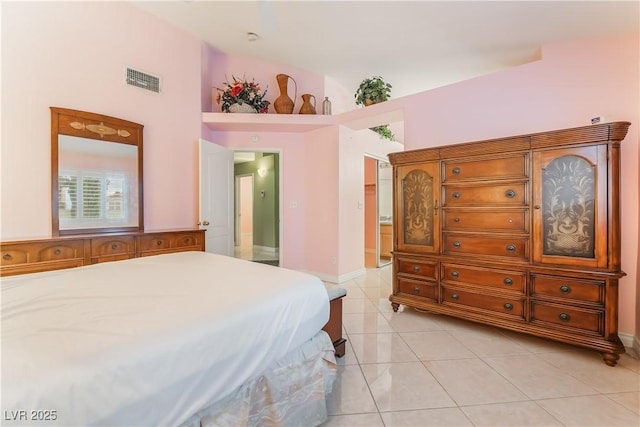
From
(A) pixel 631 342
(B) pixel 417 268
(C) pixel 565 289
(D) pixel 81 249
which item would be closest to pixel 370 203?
(B) pixel 417 268

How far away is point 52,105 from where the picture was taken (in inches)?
101

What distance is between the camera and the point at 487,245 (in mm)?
2490

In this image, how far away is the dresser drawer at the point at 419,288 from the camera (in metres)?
2.78

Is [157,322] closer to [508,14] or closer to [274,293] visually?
[274,293]

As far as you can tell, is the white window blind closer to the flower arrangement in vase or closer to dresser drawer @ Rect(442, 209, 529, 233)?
the flower arrangement in vase

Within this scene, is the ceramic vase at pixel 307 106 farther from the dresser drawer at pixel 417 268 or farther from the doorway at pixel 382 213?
the dresser drawer at pixel 417 268

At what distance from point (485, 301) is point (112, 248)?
3.43 meters

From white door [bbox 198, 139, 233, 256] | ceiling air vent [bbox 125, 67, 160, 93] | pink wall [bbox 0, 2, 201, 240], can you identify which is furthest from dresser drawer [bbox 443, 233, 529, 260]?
ceiling air vent [bbox 125, 67, 160, 93]

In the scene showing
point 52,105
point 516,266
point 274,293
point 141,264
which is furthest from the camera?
point 52,105

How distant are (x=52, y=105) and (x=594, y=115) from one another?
4.80 metres

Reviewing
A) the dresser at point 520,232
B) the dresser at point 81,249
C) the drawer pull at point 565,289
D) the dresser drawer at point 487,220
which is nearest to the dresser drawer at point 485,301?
the dresser at point 520,232

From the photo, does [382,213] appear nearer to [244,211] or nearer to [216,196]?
[216,196]

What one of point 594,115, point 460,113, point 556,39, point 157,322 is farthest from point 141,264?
point 556,39

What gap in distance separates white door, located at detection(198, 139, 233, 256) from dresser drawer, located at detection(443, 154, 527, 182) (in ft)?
9.39
